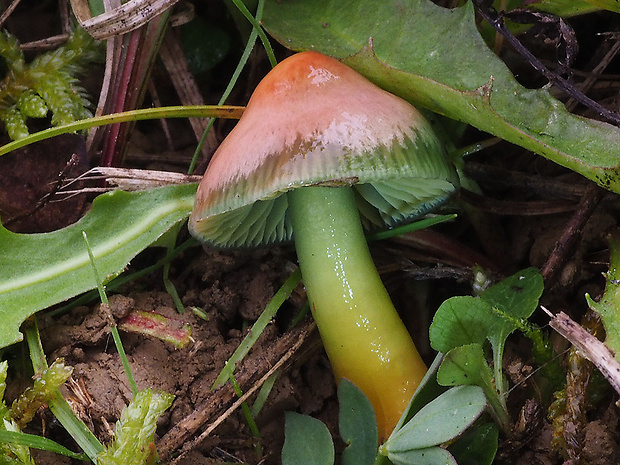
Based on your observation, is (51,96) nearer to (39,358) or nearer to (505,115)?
(39,358)

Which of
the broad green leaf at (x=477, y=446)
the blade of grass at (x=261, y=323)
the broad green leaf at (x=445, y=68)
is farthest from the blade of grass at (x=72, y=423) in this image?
the broad green leaf at (x=445, y=68)

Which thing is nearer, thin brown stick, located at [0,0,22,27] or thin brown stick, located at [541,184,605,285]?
thin brown stick, located at [541,184,605,285]

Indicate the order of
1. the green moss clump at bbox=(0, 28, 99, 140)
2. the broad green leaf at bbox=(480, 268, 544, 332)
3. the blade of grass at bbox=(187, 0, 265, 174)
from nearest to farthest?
the broad green leaf at bbox=(480, 268, 544, 332) < the blade of grass at bbox=(187, 0, 265, 174) < the green moss clump at bbox=(0, 28, 99, 140)

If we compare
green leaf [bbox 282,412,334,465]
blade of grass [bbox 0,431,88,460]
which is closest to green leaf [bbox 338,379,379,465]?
green leaf [bbox 282,412,334,465]

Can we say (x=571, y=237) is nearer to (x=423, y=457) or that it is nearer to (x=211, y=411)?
(x=423, y=457)

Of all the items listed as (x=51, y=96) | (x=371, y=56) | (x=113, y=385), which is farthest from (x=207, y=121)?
(x=113, y=385)

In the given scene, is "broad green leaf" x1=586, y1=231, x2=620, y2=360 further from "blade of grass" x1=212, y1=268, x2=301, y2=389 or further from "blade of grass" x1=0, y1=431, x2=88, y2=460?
"blade of grass" x1=0, y1=431, x2=88, y2=460
